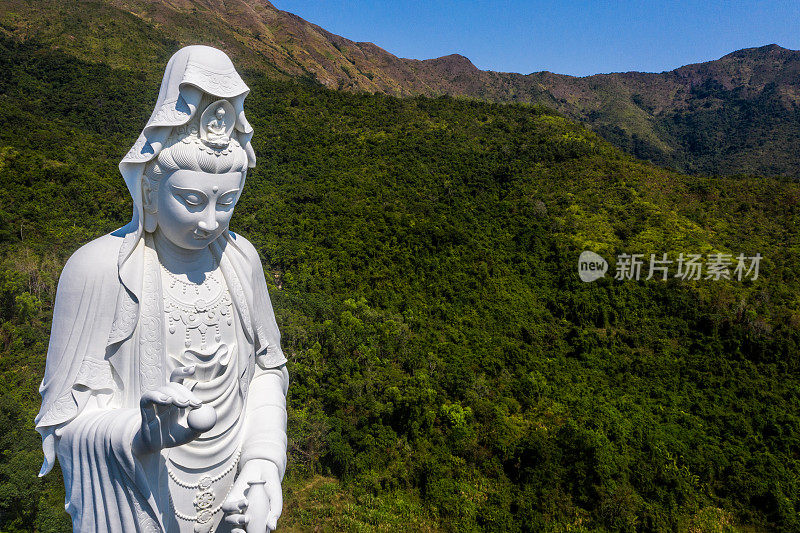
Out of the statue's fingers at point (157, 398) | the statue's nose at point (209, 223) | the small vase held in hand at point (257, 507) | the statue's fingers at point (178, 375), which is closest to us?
the statue's fingers at point (157, 398)

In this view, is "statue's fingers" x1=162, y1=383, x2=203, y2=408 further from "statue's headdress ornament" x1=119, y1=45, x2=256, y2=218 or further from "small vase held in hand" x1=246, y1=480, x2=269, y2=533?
"statue's headdress ornament" x1=119, y1=45, x2=256, y2=218

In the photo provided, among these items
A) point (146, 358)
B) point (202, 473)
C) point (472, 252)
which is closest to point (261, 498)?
point (202, 473)

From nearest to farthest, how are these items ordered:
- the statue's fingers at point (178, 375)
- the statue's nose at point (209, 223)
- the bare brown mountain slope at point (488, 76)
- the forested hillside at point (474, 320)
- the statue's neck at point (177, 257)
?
the statue's fingers at point (178, 375) → the statue's nose at point (209, 223) → the statue's neck at point (177, 257) → the forested hillside at point (474, 320) → the bare brown mountain slope at point (488, 76)

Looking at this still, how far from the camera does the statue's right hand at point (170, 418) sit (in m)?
1.77

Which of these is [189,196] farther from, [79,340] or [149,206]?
[79,340]

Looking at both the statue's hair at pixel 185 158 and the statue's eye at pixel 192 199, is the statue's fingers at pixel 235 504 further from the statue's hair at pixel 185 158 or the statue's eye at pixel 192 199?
the statue's hair at pixel 185 158

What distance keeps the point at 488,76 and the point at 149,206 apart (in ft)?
305

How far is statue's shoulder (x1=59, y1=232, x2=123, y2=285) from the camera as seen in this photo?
2.17 m

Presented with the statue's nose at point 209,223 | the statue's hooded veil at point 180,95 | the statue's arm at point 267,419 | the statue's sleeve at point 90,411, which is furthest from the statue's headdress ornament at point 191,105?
the statue's arm at point 267,419

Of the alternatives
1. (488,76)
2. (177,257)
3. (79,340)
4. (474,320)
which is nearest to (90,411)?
(79,340)

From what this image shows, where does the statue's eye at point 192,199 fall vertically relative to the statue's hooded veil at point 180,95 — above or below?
below

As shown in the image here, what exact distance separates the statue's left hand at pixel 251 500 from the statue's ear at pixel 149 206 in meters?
1.13

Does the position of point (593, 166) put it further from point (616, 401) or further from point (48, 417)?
point (48, 417)

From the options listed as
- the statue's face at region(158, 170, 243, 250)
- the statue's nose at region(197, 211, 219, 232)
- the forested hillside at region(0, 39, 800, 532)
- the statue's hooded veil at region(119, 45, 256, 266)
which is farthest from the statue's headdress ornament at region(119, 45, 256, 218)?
the forested hillside at region(0, 39, 800, 532)
